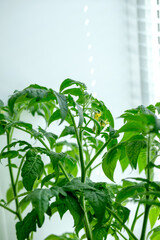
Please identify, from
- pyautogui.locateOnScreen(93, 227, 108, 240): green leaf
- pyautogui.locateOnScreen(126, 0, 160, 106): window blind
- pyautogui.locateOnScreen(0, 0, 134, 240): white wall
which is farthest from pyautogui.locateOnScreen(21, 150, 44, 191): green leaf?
pyautogui.locateOnScreen(126, 0, 160, 106): window blind

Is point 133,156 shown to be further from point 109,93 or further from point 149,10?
point 149,10

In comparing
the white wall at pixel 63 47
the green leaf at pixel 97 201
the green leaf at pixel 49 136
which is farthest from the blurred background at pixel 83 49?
the green leaf at pixel 97 201

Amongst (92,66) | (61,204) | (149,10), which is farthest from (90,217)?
(149,10)

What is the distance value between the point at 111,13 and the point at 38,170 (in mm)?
1013

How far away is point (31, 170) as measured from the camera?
2.61ft

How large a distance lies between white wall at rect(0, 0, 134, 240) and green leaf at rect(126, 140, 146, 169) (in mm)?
685

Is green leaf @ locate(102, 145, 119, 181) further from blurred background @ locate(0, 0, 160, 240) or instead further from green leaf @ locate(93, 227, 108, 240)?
blurred background @ locate(0, 0, 160, 240)

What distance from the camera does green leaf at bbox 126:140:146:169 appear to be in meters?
0.72

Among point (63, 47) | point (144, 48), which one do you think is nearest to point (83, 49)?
point (63, 47)

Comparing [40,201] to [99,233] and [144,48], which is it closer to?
[99,233]

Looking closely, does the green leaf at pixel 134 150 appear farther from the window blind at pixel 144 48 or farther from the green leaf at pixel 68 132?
the window blind at pixel 144 48

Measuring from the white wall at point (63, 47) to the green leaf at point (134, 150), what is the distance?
685mm

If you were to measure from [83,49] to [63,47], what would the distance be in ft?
0.34

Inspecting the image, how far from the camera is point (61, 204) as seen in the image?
0.79 m
